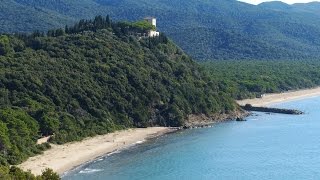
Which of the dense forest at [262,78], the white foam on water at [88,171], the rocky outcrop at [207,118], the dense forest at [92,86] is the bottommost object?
the dense forest at [262,78]

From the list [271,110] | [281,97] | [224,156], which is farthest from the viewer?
[281,97]

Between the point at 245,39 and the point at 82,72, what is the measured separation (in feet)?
403

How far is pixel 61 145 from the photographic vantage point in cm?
6181

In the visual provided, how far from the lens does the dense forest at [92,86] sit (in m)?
62.7

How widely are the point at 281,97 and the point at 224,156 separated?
169 ft

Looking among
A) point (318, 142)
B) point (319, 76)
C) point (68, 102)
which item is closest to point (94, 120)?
point (68, 102)

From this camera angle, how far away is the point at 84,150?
201ft

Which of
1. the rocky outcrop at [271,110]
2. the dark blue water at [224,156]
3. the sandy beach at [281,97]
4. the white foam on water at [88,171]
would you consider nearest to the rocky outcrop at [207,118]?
the dark blue water at [224,156]

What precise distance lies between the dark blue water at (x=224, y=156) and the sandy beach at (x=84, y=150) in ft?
4.45

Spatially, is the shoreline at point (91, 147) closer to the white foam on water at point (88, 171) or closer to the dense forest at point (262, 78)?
the white foam on water at point (88, 171)

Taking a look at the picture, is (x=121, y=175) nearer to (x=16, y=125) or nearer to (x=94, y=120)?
(x=16, y=125)

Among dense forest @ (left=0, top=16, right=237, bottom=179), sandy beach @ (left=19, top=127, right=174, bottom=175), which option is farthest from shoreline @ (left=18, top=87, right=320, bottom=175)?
dense forest @ (left=0, top=16, right=237, bottom=179)

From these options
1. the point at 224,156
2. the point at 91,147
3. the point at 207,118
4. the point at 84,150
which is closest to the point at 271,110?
the point at 207,118

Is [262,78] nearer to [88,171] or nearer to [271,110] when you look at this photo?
[271,110]
